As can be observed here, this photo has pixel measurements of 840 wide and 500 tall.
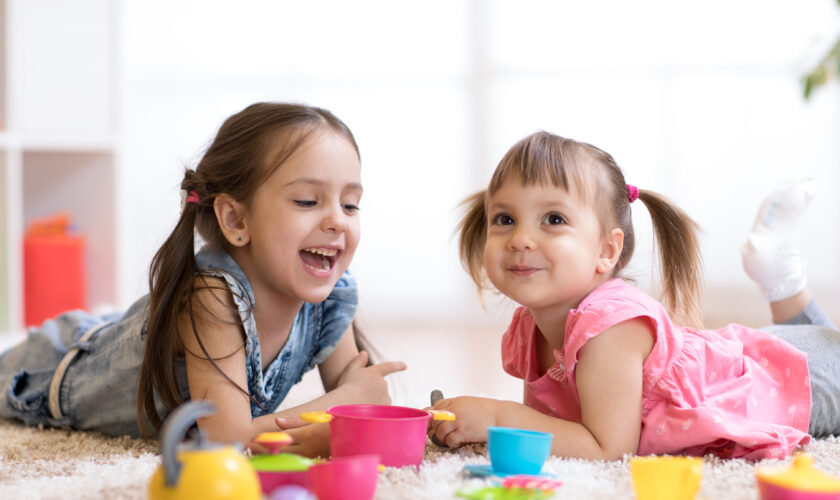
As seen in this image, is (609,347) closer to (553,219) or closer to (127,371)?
(553,219)

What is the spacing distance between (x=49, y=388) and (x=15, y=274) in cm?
101

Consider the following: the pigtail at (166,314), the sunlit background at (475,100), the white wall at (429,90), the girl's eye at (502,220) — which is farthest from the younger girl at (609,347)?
the white wall at (429,90)

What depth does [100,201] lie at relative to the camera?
2457mm

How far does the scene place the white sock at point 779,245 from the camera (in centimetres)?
147

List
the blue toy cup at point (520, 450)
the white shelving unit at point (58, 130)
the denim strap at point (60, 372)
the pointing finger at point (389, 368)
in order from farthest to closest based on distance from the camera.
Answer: the white shelving unit at point (58, 130), the denim strap at point (60, 372), the pointing finger at point (389, 368), the blue toy cup at point (520, 450)

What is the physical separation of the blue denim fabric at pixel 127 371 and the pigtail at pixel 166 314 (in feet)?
0.12

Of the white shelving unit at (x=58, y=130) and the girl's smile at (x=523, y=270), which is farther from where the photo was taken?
the white shelving unit at (x=58, y=130)

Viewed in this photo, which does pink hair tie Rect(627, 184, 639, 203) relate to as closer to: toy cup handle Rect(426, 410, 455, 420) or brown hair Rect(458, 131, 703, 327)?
brown hair Rect(458, 131, 703, 327)

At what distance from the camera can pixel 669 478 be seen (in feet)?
2.55

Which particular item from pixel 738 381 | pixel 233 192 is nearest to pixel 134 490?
pixel 233 192

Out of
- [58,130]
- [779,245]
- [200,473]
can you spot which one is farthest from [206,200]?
[58,130]

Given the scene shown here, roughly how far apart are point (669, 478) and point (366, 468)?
266mm

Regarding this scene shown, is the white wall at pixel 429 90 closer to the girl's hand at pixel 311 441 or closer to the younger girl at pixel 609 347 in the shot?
the younger girl at pixel 609 347

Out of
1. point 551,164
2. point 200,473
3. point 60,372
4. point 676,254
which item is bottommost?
point 60,372
